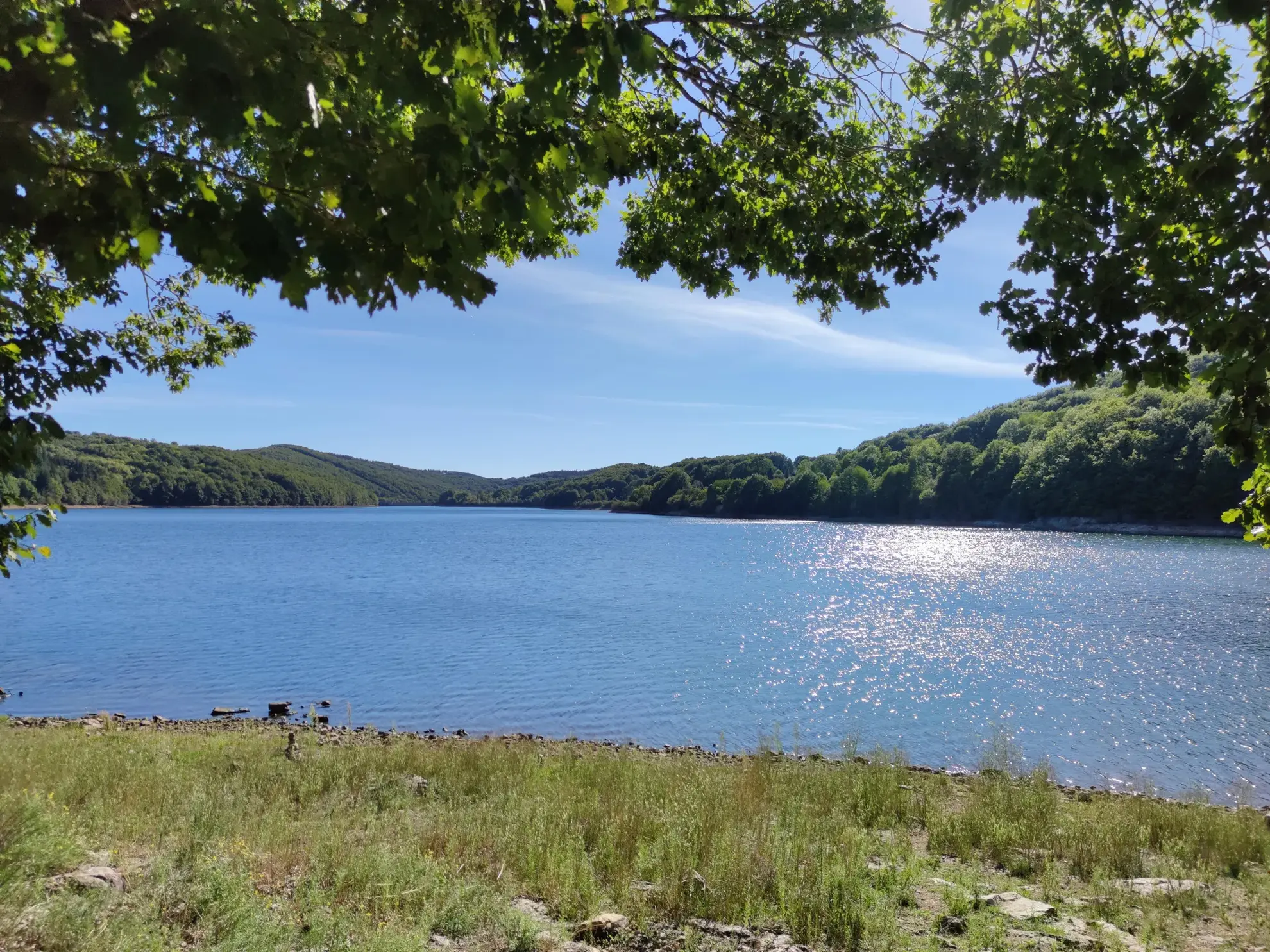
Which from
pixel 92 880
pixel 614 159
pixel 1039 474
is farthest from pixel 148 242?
pixel 1039 474

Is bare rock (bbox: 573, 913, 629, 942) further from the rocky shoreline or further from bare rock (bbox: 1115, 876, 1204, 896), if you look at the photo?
the rocky shoreline

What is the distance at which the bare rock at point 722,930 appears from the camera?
4.92m

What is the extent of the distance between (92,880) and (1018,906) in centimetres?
697

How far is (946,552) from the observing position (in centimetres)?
7631

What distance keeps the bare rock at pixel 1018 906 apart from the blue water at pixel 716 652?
11.0 metres

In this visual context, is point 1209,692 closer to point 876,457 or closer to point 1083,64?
point 1083,64

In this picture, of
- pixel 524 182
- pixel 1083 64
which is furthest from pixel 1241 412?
pixel 524 182

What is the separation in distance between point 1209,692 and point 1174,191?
74.1 ft

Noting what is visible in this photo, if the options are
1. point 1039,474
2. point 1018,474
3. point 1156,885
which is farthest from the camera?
point 1018,474

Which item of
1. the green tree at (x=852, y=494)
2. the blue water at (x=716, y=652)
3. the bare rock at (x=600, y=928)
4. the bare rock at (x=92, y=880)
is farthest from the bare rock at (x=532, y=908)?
the green tree at (x=852, y=494)

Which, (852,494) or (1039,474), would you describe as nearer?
(1039,474)

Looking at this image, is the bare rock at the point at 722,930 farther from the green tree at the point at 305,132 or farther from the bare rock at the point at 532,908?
the green tree at the point at 305,132

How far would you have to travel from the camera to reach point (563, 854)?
6.22m

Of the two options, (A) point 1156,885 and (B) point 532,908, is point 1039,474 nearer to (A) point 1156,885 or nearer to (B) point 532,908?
(A) point 1156,885
